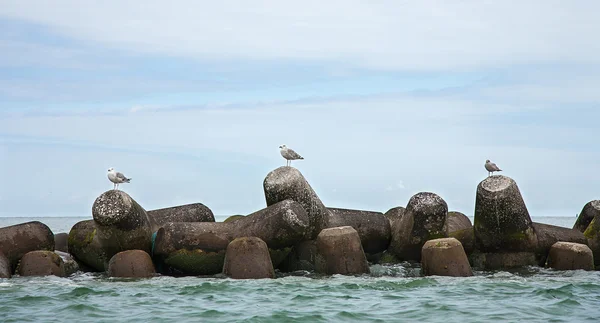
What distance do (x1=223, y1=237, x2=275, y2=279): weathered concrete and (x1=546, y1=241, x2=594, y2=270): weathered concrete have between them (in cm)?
660

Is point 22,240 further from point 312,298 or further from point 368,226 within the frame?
point 368,226

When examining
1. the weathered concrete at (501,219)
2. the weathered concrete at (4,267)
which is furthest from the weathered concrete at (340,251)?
the weathered concrete at (4,267)

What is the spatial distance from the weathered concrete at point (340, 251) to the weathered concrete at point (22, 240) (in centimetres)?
648

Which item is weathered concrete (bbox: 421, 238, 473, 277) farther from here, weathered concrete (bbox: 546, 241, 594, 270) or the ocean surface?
weathered concrete (bbox: 546, 241, 594, 270)

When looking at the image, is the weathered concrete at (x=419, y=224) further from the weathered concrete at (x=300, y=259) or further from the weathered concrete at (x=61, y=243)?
the weathered concrete at (x=61, y=243)

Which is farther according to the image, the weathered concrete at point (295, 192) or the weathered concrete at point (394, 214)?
the weathered concrete at point (394, 214)

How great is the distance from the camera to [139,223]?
18125 mm

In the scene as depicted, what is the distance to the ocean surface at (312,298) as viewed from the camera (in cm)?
1380

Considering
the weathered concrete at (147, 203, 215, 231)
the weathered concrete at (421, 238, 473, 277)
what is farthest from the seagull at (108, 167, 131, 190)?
the weathered concrete at (421, 238, 473, 277)

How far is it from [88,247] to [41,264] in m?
1.37

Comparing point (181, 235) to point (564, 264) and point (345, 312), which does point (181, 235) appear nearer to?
point (345, 312)

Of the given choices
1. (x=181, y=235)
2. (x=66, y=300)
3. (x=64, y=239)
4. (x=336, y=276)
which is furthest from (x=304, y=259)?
(x=64, y=239)

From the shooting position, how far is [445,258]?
1734 cm

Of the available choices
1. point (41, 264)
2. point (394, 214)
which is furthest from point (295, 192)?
point (41, 264)
